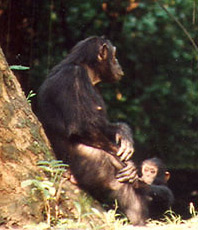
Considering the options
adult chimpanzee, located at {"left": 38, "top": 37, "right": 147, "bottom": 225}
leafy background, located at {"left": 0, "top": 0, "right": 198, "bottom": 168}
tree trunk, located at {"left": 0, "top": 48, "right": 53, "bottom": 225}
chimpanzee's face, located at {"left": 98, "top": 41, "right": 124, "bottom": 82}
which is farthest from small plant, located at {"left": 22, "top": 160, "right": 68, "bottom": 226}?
leafy background, located at {"left": 0, "top": 0, "right": 198, "bottom": 168}

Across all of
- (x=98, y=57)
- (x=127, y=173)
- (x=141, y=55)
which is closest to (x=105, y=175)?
(x=127, y=173)

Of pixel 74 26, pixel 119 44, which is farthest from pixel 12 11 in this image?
pixel 119 44

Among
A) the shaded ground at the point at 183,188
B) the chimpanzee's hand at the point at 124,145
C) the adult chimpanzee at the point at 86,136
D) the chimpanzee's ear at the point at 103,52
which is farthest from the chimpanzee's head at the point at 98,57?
the shaded ground at the point at 183,188

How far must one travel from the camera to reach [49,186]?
366 centimetres

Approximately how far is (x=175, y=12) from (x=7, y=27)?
3139 mm

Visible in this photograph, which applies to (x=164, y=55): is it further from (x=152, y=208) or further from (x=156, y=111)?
(x=152, y=208)

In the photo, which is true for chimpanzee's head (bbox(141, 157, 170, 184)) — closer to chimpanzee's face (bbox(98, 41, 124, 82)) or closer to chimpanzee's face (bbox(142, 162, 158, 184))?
chimpanzee's face (bbox(142, 162, 158, 184))

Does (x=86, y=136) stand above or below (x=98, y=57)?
below

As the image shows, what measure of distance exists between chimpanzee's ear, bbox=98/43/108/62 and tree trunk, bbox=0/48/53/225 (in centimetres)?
196

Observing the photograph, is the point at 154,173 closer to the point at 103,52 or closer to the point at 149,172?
the point at 149,172

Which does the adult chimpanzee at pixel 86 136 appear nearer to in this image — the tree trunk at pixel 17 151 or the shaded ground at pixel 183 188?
the tree trunk at pixel 17 151

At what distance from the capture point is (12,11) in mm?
8695

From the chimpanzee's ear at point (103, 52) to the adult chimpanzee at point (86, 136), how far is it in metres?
0.59

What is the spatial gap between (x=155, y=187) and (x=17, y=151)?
2555 mm
